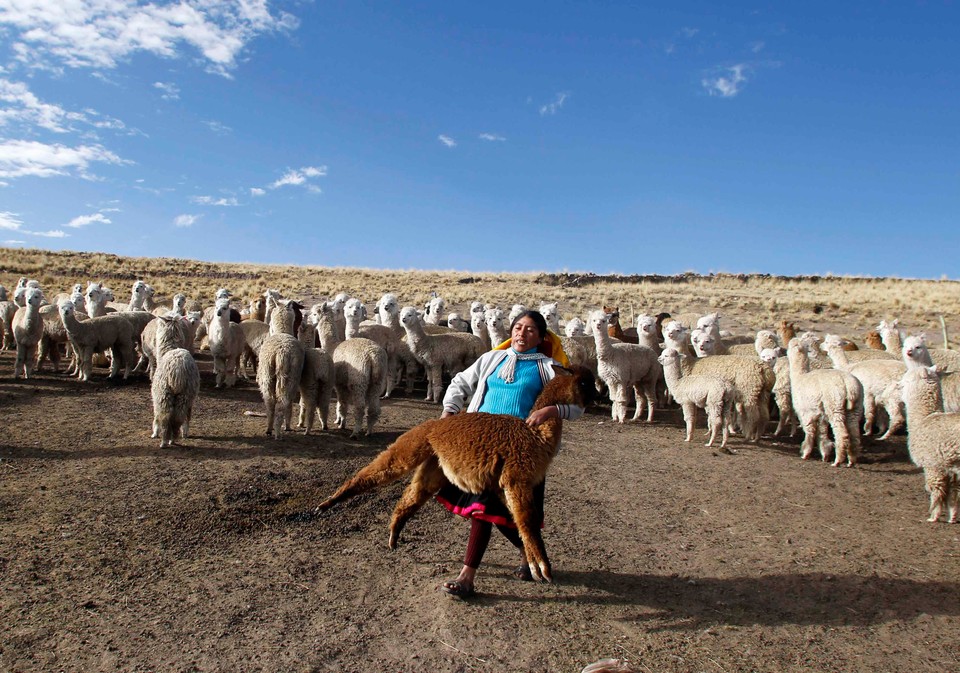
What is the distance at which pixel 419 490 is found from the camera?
13.2 ft

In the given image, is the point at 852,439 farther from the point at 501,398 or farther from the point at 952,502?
the point at 501,398

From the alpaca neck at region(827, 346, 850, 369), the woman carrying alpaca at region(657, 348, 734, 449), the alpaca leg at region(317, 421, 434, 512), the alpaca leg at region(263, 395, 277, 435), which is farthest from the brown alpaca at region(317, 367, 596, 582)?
the alpaca neck at region(827, 346, 850, 369)

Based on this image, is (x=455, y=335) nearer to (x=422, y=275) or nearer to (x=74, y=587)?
(x=74, y=587)

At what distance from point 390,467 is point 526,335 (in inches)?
50.2

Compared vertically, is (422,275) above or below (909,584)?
above

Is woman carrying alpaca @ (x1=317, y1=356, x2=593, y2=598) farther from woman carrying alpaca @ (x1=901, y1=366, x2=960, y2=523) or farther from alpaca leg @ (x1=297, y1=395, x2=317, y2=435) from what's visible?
alpaca leg @ (x1=297, y1=395, x2=317, y2=435)

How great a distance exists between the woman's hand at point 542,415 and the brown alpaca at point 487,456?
0.10 feet

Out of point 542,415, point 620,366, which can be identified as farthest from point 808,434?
point 542,415

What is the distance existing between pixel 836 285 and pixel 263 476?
5045 cm

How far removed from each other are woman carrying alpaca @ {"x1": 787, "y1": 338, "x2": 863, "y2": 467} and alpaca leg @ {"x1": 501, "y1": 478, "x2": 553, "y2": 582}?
6.87 metres

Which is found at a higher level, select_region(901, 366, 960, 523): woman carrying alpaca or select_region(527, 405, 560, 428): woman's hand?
select_region(527, 405, 560, 428): woman's hand

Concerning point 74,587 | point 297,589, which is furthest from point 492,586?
point 74,587

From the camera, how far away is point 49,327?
12.5 meters

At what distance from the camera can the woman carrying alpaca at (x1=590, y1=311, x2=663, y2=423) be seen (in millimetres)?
11625
